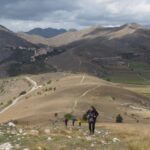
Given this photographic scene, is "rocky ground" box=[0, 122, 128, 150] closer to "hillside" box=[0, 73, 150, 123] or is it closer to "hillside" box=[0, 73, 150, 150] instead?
"hillside" box=[0, 73, 150, 150]

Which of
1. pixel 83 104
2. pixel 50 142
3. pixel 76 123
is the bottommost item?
pixel 83 104

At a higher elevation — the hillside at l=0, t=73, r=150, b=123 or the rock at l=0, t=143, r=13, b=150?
the rock at l=0, t=143, r=13, b=150

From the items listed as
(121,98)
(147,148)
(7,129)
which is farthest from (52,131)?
(121,98)

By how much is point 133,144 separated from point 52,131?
21.2ft

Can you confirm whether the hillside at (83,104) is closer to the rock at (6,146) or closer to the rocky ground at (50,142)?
the rocky ground at (50,142)

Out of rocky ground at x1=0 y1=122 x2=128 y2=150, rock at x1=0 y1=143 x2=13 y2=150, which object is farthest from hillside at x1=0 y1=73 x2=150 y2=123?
rock at x1=0 y1=143 x2=13 y2=150

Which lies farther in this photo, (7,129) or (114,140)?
(7,129)

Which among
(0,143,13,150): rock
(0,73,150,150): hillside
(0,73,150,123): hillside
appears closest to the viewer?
(0,143,13,150): rock

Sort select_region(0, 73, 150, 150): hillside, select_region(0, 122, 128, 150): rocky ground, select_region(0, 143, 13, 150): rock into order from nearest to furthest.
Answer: select_region(0, 143, 13, 150): rock → select_region(0, 122, 128, 150): rocky ground → select_region(0, 73, 150, 150): hillside

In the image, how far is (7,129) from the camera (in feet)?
97.1

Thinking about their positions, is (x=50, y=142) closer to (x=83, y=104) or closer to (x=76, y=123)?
(x=76, y=123)

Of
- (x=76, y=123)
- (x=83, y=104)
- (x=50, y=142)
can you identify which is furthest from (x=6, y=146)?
(x=83, y=104)

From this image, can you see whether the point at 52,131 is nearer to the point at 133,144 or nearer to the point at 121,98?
the point at 133,144

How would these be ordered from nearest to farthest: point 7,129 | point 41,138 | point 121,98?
point 41,138 → point 7,129 → point 121,98
